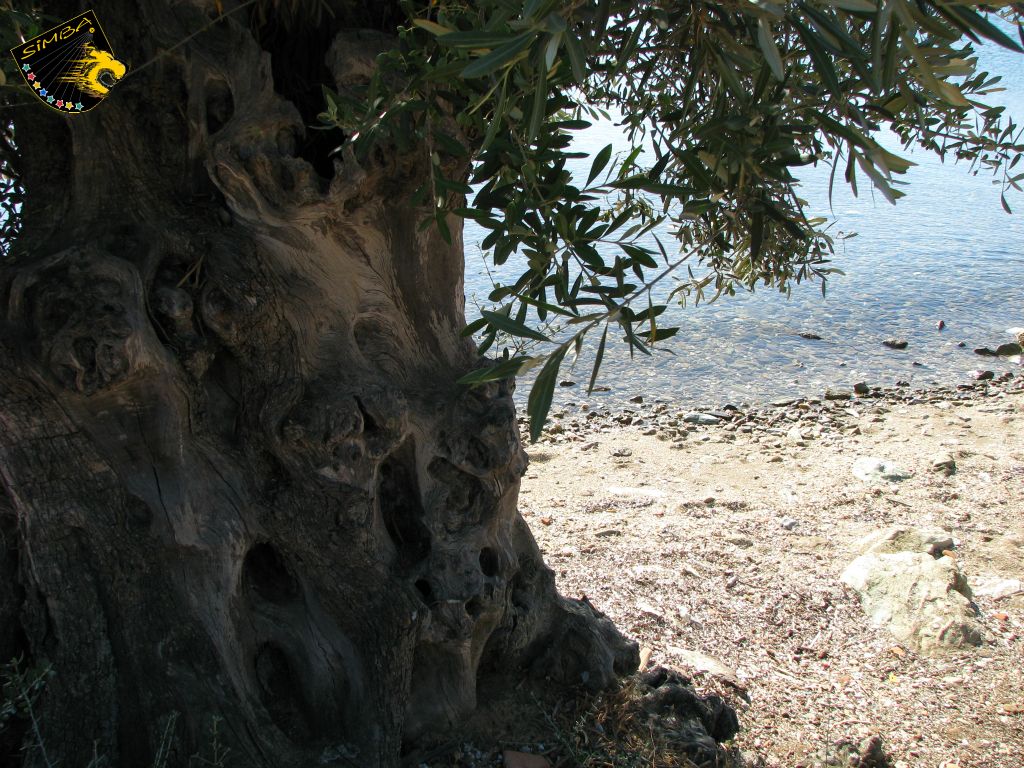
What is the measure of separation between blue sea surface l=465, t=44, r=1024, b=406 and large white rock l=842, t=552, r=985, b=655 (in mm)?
4133

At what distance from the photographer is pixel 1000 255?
14.8 metres

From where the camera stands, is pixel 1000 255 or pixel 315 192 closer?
pixel 315 192

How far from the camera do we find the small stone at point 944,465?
7223mm

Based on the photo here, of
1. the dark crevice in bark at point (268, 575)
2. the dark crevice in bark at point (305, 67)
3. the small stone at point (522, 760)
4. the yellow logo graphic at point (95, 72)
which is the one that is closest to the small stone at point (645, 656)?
the small stone at point (522, 760)

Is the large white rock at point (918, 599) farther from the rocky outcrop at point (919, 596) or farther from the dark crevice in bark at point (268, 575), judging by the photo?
the dark crevice in bark at point (268, 575)

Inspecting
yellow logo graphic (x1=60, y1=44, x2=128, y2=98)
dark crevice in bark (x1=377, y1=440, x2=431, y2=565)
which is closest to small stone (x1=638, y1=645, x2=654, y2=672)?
dark crevice in bark (x1=377, y1=440, x2=431, y2=565)

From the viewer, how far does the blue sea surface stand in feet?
33.9

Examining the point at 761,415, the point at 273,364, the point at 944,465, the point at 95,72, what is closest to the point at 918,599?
the point at 944,465

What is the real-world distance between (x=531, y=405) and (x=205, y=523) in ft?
5.37

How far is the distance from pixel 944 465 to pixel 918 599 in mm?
2810

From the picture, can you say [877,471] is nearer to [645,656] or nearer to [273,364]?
[645,656]

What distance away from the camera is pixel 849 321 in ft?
39.8

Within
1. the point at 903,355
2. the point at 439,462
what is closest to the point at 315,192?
the point at 439,462

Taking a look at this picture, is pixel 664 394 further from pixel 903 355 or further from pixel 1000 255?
pixel 1000 255
